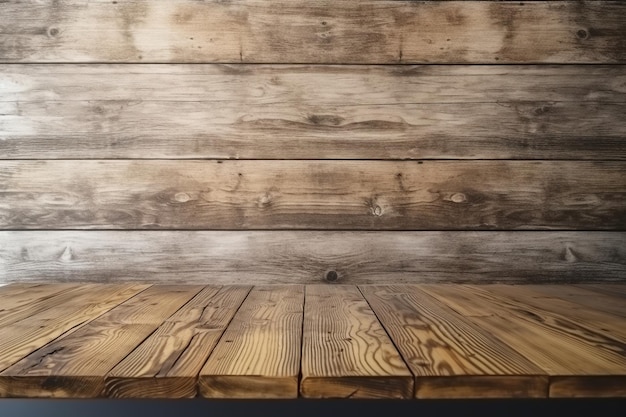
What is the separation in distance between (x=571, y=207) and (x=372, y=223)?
0.57 metres

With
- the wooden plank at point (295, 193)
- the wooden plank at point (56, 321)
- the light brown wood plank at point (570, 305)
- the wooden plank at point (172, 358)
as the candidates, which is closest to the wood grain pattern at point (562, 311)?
the light brown wood plank at point (570, 305)

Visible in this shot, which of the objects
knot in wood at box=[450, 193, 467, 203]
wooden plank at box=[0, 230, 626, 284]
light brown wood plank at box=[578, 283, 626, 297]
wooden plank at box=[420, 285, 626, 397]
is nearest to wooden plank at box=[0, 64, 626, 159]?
knot in wood at box=[450, 193, 467, 203]

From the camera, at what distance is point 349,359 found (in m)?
0.72

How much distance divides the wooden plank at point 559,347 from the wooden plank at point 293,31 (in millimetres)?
743

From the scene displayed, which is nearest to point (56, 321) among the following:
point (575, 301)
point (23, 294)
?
point (23, 294)

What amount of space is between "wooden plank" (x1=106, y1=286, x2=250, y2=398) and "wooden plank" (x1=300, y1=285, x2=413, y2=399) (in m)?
0.15

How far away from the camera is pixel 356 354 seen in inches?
29.2

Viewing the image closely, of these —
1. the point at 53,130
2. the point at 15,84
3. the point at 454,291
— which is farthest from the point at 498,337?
the point at 15,84

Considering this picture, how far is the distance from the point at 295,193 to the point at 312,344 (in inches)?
27.9

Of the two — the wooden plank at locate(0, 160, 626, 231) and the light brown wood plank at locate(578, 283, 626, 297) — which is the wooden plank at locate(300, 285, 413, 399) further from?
the light brown wood plank at locate(578, 283, 626, 297)

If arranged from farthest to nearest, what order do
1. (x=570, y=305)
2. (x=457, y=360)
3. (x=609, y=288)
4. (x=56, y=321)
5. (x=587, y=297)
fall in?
1. (x=609, y=288)
2. (x=587, y=297)
3. (x=570, y=305)
4. (x=56, y=321)
5. (x=457, y=360)

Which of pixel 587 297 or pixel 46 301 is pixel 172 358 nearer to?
pixel 46 301

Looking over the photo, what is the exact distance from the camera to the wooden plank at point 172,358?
2.16ft

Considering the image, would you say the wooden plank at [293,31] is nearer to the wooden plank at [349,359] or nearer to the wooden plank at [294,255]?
the wooden plank at [294,255]
